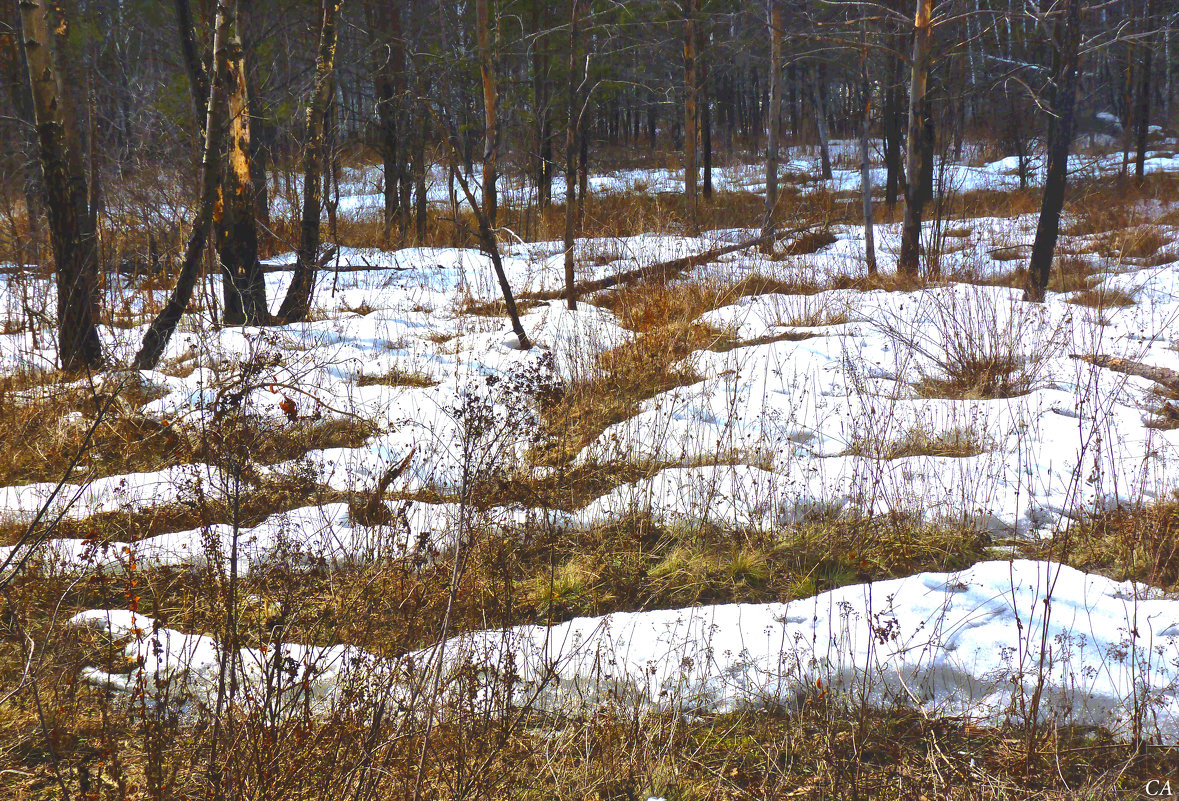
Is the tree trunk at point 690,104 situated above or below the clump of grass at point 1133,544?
above

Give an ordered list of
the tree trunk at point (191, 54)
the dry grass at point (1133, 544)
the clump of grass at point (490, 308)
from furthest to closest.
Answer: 1. the clump of grass at point (490, 308)
2. the tree trunk at point (191, 54)
3. the dry grass at point (1133, 544)

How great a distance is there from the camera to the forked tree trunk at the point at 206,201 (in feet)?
16.0

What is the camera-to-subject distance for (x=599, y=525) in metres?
3.34

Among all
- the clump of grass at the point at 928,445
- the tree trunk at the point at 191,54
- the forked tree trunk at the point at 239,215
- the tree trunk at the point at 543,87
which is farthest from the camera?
the tree trunk at the point at 543,87

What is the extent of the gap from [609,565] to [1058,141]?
259 inches

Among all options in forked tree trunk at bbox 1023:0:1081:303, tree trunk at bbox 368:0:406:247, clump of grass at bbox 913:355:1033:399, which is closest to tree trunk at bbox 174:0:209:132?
tree trunk at bbox 368:0:406:247

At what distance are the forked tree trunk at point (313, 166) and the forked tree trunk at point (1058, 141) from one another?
21.3 ft

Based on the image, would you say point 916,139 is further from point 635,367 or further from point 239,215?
point 239,215

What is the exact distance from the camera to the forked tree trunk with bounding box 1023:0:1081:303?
664 cm

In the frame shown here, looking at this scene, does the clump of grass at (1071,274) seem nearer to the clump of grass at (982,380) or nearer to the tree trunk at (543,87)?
the clump of grass at (982,380)

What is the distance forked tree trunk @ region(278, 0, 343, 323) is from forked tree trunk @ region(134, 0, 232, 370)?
1.50 metres

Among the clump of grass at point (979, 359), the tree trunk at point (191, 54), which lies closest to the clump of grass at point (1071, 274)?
the clump of grass at point (979, 359)

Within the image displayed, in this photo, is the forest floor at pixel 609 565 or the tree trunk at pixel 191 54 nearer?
the forest floor at pixel 609 565

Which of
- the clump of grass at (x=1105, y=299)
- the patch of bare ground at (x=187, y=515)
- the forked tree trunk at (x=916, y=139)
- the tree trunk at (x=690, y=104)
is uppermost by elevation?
the tree trunk at (x=690, y=104)
